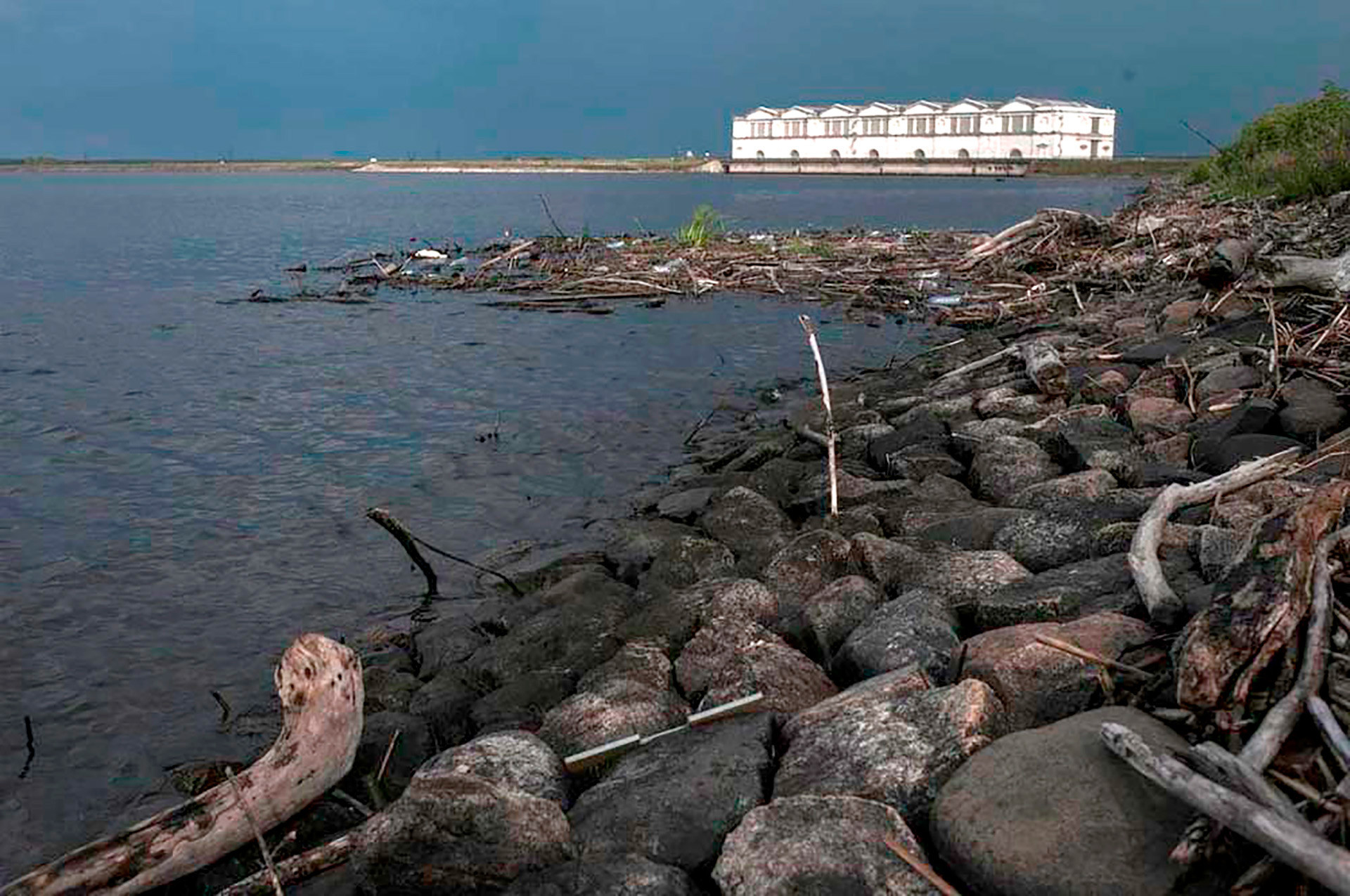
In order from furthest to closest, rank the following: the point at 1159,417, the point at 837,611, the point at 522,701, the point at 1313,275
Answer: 1. the point at 1313,275
2. the point at 1159,417
3. the point at 522,701
4. the point at 837,611

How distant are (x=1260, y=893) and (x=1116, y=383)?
888 centimetres

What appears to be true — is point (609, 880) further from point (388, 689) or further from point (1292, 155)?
point (1292, 155)

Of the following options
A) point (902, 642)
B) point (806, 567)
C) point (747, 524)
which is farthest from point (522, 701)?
point (747, 524)

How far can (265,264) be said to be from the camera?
37.7 m

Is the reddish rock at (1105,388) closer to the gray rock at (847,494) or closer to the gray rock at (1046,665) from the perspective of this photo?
the gray rock at (847,494)

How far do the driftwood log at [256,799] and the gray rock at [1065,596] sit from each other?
10.7ft

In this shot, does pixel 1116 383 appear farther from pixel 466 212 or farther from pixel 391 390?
pixel 466 212

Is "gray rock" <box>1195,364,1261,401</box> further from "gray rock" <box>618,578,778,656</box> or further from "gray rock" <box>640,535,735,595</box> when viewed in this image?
"gray rock" <box>618,578,778,656</box>

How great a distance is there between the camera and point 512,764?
4930mm

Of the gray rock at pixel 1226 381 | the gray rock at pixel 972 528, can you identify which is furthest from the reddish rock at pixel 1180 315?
the gray rock at pixel 972 528

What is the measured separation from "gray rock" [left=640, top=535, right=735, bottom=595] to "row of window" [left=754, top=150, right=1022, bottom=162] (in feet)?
477

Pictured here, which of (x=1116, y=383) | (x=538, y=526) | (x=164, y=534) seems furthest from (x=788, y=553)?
(x=164, y=534)

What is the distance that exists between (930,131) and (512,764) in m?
162

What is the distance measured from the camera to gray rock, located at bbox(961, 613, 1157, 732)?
4453 millimetres
